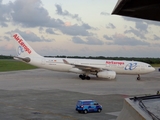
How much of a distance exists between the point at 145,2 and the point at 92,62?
121 ft

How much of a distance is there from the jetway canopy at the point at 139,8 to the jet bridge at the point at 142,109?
1.87 meters

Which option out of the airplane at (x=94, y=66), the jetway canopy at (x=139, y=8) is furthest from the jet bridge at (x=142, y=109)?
the airplane at (x=94, y=66)

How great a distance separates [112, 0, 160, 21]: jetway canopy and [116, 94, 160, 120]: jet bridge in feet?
6.13

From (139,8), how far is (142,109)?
197 centimetres

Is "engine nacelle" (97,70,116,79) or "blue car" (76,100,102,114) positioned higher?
"engine nacelle" (97,70,116,79)

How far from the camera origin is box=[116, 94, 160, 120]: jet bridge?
5105 millimetres

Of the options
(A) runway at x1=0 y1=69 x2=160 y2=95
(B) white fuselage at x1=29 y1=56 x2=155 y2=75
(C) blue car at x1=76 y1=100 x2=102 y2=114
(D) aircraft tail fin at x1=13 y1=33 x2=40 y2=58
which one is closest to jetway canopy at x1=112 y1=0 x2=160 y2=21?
(C) blue car at x1=76 y1=100 x2=102 y2=114

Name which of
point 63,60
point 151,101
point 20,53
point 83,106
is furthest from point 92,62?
point 151,101

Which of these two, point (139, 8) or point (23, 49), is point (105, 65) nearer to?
point (23, 49)

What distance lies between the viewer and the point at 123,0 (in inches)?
194

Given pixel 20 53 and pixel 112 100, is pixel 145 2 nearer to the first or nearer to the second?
pixel 112 100

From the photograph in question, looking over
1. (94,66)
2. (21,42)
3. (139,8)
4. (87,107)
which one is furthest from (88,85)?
(139,8)

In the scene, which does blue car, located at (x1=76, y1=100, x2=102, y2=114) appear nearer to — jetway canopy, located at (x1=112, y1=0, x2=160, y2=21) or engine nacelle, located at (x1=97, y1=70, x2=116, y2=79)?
jetway canopy, located at (x1=112, y1=0, x2=160, y2=21)

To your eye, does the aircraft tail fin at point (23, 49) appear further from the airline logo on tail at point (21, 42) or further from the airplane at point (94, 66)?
the airplane at point (94, 66)
